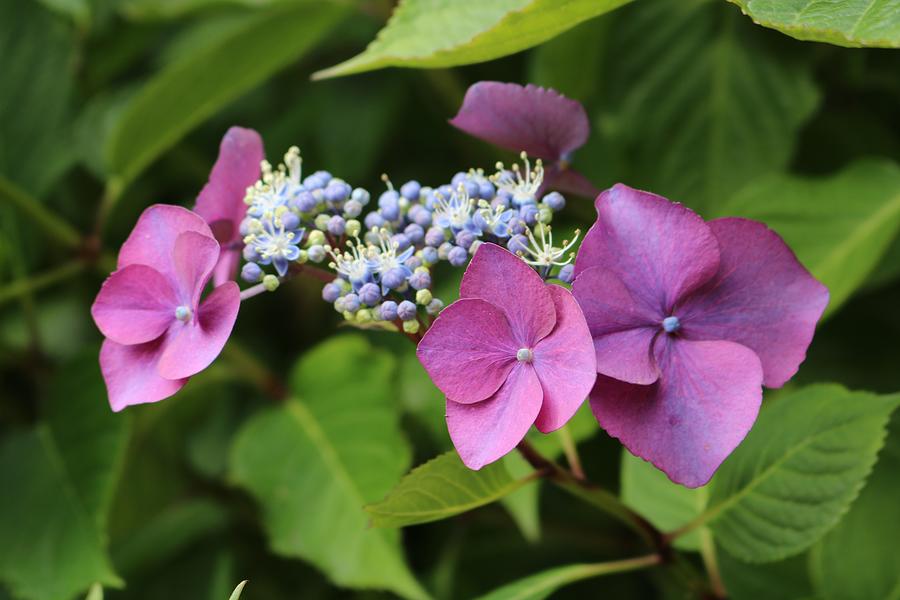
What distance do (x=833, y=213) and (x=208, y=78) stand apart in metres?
0.63

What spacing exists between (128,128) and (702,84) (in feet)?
2.03

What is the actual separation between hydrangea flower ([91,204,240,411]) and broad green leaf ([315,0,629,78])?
168 mm

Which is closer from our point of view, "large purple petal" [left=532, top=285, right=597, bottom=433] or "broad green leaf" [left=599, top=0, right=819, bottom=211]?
"large purple petal" [left=532, top=285, right=597, bottom=433]

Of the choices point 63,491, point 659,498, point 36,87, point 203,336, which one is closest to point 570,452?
point 659,498

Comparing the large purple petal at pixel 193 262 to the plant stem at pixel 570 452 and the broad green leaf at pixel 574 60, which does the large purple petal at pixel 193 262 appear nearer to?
the plant stem at pixel 570 452

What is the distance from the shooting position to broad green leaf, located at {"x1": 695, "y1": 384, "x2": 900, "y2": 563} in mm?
640

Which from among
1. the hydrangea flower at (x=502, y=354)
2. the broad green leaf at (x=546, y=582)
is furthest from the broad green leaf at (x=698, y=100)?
the hydrangea flower at (x=502, y=354)

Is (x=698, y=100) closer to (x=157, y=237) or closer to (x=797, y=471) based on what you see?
(x=797, y=471)

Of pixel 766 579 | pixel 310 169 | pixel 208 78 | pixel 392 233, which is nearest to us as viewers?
pixel 392 233

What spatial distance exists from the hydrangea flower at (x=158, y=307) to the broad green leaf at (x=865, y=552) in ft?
1.80

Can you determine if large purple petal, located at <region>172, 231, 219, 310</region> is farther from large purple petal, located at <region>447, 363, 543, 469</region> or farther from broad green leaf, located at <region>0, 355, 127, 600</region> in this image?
broad green leaf, located at <region>0, 355, 127, 600</region>

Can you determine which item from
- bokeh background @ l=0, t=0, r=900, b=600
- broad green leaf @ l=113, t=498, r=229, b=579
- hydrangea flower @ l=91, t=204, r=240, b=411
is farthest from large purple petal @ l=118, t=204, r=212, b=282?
broad green leaf @ l=113, t=498, r=229, b=579

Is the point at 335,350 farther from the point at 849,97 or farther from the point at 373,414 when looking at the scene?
the point at 849,97

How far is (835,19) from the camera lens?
516mm
